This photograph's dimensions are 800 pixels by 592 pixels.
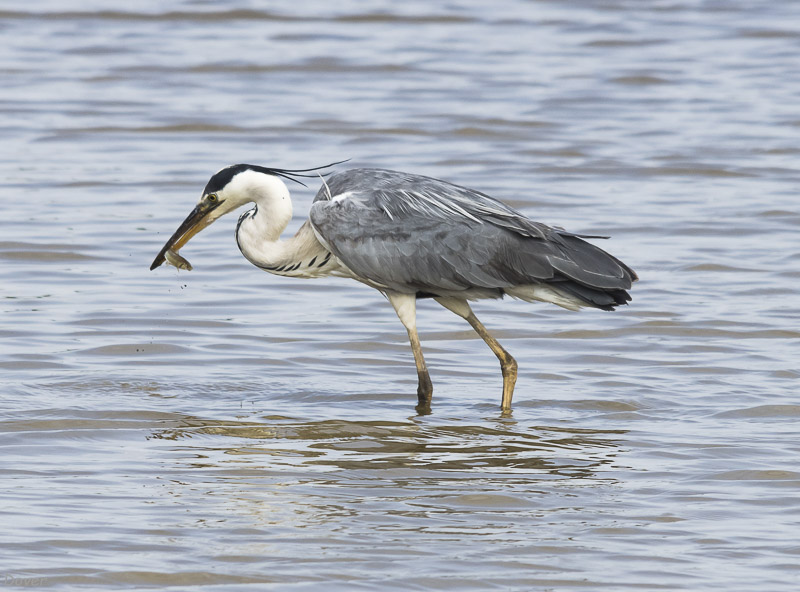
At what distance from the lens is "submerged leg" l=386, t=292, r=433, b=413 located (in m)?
8.27

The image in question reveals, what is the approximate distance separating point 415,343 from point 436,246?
57 cm

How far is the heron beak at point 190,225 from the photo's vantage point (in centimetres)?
865

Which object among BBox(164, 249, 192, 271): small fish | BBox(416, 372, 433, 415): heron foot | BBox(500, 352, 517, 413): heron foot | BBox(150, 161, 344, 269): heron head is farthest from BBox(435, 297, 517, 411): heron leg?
BBox(164, 249, 192, 271): small fish

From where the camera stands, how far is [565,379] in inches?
348

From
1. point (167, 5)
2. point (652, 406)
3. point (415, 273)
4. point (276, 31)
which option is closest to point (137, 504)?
point (415, 273)

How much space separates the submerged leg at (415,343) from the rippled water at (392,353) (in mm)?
94

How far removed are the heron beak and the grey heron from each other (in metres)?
0.08

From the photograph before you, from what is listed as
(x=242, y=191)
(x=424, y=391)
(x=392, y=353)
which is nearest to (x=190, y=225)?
(x=242, y=191)

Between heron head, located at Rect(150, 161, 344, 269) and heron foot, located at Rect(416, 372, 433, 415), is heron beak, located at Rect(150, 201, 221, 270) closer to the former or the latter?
heron head, located at Rect(150, 161, 344, 269)

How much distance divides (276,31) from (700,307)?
14237 millimetres

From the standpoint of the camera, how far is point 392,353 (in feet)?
31.2

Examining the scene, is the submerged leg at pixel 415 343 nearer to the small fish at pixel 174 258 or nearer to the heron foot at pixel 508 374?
the heron foot at pixel 508 374

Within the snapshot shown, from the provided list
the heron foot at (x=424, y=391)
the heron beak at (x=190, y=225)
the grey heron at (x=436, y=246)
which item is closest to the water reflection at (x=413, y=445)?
the heron foot at (x=424, y=391)

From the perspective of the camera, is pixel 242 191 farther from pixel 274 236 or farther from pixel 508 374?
pixel 508 374
